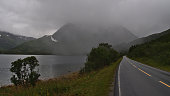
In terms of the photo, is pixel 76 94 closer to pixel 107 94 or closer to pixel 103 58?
pixel 107 94

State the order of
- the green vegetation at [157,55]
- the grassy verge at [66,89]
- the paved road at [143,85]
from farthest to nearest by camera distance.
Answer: the green vegetation at [157,55]
the grassy verge at [66,89]
the paved road at [143,85]

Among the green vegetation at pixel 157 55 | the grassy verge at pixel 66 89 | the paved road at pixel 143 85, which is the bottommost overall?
the grassy verge at pixel 66 89

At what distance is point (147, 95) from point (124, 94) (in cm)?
139

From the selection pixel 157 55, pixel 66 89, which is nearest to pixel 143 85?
pixel 66 89

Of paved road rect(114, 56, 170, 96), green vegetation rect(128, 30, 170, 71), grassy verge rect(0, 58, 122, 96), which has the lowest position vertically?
grassy verge rect(0, 58, 122, 96)

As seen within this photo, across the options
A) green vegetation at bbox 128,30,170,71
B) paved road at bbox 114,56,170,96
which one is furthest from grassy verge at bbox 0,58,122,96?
green vegetation at bbox 128,30,170,71

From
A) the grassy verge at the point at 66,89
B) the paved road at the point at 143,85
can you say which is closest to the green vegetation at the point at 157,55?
the paved road at the point at 143,85

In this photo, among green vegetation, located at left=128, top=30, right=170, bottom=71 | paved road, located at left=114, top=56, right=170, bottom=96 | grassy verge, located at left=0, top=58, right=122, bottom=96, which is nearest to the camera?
paved road, located at left=114, top=56, right=170, bottom=96

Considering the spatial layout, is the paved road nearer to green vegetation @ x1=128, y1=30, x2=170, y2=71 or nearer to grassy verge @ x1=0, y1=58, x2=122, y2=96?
grassy verge @ x1=0, y1=58, x2=122, y2=96

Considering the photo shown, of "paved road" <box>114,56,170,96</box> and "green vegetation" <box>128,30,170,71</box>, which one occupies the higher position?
"green vegetation" <box>128,30,170,71</box>

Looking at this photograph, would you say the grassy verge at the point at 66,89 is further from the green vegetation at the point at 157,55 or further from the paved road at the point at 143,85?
the green vegetation at the point at 157,55

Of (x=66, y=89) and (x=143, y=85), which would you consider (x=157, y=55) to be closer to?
(x=143, y=85)

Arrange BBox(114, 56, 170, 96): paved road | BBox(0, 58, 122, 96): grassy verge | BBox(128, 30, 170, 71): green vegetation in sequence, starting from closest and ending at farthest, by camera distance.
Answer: BBox(114, 56, 170, 96): paved road
BBox(0, 58, 122, 96): grassy verge
BBox(128, 30, 170, 71): green vegetation

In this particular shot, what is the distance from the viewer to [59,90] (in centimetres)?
1008
